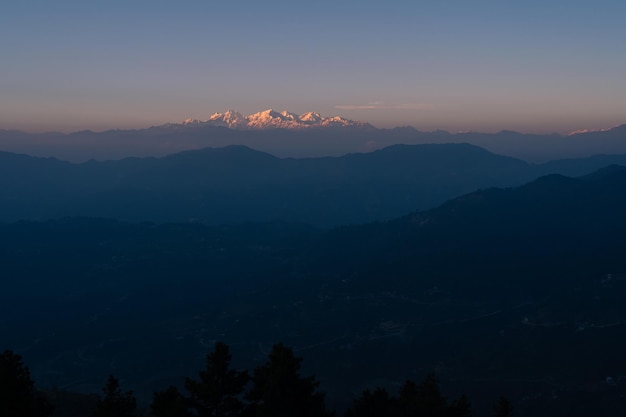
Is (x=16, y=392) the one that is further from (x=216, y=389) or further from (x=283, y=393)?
(x=283, y=393)

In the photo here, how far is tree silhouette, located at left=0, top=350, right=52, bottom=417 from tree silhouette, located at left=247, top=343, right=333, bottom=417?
13.9 m

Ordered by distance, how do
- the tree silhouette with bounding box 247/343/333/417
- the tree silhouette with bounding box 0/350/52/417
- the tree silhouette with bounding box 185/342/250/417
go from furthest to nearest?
the tree silhouette with bounding box 247/343/333/417, the tree silhouette with bounding box 185/342/250/417, the tree silhouette with bounding box 0/350/52/417

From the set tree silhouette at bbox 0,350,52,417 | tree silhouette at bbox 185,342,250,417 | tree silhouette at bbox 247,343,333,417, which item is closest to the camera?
tree silhouette at bbox 0,350,52,417

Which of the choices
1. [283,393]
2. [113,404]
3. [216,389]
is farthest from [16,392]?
[283,393]

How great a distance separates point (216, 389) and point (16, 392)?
12.4 m

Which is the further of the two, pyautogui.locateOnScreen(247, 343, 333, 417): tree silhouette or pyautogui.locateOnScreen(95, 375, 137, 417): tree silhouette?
pyautogui.locateOnScreen(247, 343, 333, 417): tree silhouette

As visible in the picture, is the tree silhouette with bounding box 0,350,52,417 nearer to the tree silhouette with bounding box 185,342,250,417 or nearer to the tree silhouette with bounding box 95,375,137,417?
the tree silhouette with bounding box 95,375,137,417

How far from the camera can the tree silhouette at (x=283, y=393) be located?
40000 millimetres

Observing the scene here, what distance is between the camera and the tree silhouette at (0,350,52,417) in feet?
112

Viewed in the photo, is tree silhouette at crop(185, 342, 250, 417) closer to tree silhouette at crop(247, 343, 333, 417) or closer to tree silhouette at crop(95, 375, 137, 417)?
tree silhouette at crop(247, 343, 333, 417)

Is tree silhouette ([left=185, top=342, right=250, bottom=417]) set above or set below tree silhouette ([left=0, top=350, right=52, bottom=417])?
below

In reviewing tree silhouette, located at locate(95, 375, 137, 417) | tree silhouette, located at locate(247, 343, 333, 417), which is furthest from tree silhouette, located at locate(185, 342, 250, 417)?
tree silhouette, located at locate(95, 375, 137, 417)

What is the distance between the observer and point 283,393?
40312 mm

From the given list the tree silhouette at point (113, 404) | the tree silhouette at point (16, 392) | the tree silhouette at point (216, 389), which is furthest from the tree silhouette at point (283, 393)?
the tree silhouette at point (16, 392)
